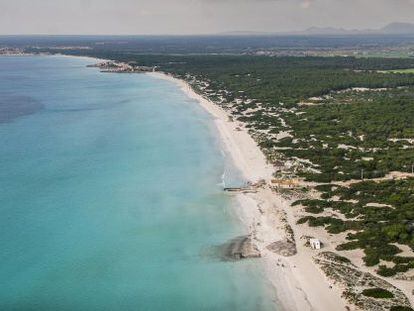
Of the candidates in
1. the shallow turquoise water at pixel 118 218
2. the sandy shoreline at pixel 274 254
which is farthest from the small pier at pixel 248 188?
the shallow turquoise water at pixel 118 218

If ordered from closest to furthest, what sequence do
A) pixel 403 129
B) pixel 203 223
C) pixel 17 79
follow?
pixel 203 223
pixel 403 129
pixel 17 79

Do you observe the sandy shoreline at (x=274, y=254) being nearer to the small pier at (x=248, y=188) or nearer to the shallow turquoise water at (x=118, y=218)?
the small pier at (x=248, y=188)

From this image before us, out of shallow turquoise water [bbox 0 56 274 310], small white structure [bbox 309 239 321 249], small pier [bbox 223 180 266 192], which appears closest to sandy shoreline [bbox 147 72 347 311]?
small white structure [bbox 309 239 321 249]

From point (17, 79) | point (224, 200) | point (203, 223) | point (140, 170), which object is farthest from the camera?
point (17, 79)

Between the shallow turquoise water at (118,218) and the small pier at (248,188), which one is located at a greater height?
the small pier at (248,188)

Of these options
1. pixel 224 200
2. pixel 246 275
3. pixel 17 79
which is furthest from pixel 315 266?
pixel 17 79

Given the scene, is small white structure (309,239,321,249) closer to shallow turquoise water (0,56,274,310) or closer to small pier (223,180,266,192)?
shallow turquoise water (0,56,274,310)

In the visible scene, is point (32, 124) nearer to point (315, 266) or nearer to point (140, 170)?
point (140, 170)
